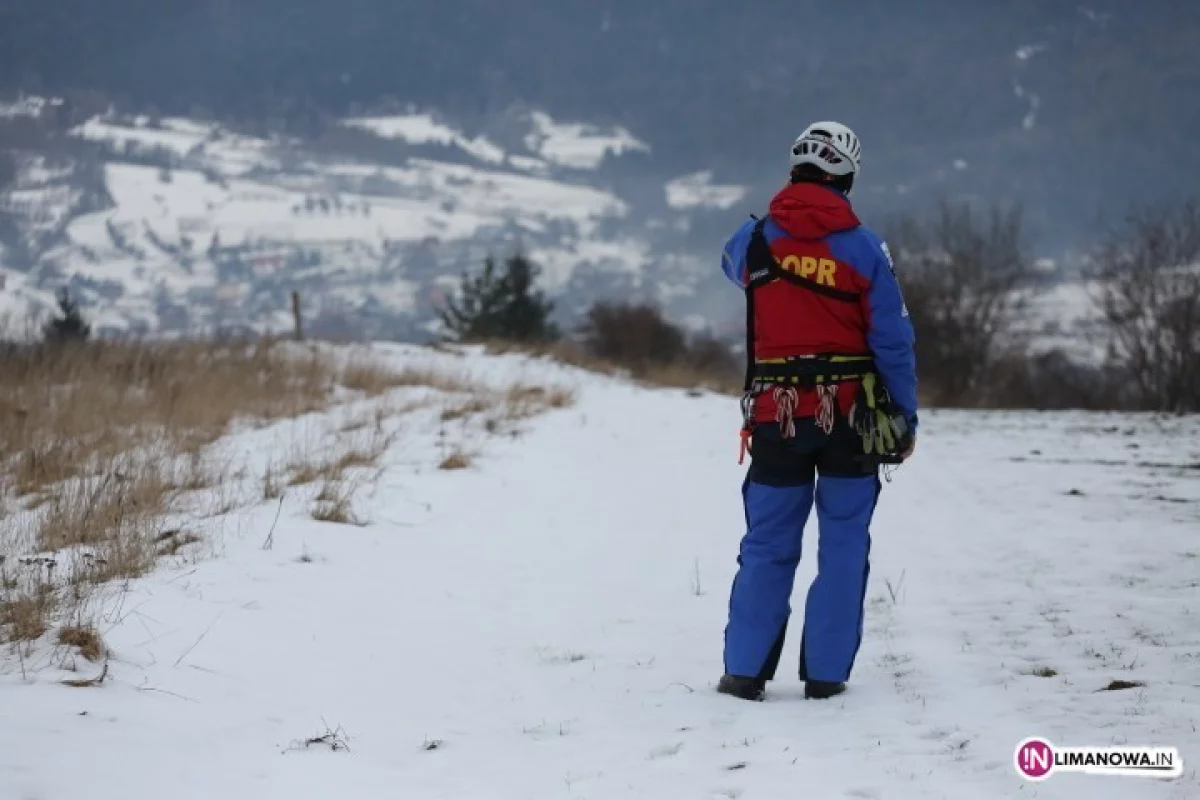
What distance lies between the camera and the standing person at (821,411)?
426 cm

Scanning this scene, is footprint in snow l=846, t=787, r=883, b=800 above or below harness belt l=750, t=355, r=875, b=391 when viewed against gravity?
below

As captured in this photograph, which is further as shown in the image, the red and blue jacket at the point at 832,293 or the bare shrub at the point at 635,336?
the bare shrub at the point at 635,336

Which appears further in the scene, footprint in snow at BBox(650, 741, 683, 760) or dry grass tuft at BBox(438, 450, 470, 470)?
dry grass tuft at BBox(438, 450, 470, 470)

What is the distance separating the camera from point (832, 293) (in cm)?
428

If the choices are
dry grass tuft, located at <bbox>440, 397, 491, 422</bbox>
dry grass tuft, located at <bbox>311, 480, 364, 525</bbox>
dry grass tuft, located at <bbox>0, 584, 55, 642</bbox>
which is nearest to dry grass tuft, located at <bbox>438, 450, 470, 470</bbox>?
dry grass tuft, located at <bbox>311, 480, 364, 525</bbox>

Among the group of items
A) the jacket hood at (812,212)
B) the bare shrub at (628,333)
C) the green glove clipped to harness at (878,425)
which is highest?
the bare shrub at (628,333)

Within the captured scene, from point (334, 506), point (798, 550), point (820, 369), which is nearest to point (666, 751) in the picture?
point (798, 550)

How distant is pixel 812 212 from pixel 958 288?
48.0 m

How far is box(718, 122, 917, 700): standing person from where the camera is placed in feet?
14.0

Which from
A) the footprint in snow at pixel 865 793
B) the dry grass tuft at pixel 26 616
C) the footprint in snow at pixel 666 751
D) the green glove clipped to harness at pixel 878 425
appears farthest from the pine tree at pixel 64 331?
→ the footprint in snow at pixel 865 793

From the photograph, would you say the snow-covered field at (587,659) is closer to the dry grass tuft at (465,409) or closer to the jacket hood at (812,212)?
the jacket hood at (812,212)

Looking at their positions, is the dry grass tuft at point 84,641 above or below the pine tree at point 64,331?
below

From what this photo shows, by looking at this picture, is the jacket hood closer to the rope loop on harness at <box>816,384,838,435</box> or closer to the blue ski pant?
the rope loop on harness at <box>816,384,838,435</box>

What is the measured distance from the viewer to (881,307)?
425 centimetres
